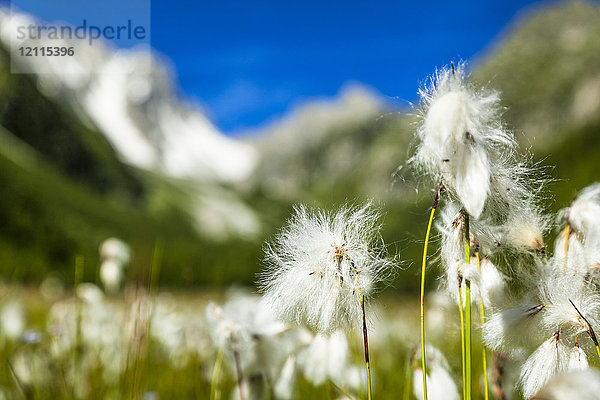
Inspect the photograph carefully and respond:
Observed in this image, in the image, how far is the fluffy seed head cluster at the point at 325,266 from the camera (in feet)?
3.77

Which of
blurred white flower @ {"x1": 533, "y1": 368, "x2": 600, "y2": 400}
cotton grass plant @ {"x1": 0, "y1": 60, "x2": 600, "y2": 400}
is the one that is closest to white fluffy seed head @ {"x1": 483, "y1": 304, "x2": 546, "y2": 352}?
cotton grass plant @ {"x1": 0, "y1": 60, "x2": 600, "y2": 400}

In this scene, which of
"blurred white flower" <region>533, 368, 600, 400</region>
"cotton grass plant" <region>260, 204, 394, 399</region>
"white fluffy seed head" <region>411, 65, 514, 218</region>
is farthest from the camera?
"cotton grass plant" <region>260, 204, 394, 399</region>

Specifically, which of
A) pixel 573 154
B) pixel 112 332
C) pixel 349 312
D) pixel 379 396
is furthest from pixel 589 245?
pixel 573 154

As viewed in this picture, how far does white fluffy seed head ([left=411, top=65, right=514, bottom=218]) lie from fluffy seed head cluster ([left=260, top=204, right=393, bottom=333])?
0.23 m

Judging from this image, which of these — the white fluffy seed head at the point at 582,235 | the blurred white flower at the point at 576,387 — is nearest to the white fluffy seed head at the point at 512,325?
the white fluffy seed head at the point at 582,235

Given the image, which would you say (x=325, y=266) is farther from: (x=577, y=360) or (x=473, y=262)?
(x=577, y=360)

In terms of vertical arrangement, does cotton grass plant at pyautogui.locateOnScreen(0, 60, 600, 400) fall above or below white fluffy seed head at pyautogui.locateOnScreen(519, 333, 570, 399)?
above

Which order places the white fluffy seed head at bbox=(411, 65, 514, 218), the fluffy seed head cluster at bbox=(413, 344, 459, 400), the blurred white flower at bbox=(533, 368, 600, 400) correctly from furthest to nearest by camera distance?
the fluffy seed head cluster at bbox=(413, 344, 459, 400)
the white fluffy seed head at bbox=(411, 65, 514, 218)
the blurred white flower at bbox=(533, 368, 600, 400)

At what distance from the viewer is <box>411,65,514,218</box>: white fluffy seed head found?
1.04 m

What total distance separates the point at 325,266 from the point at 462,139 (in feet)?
1.40

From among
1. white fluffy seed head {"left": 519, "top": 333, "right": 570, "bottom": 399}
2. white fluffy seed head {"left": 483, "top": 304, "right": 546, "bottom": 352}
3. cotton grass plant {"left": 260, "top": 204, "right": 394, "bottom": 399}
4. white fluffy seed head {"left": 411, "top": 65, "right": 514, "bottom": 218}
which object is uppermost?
white fluffy seed head {"left": 411, "top": 65, "right": 514, "bottom": 218}

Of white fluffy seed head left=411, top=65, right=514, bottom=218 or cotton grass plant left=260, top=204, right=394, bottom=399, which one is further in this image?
cotton grass plant left=260, top=204, right=394, bottom=399

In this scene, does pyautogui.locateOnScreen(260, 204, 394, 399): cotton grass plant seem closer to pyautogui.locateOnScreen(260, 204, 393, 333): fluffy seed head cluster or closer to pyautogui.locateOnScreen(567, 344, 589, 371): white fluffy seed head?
pyautogui.locateOnScreen(260, 204, 393, 333): fluffy seed head cluster

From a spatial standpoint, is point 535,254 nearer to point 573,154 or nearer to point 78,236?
point 78,236
